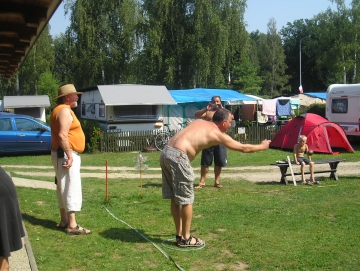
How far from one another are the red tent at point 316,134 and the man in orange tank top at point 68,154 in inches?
487

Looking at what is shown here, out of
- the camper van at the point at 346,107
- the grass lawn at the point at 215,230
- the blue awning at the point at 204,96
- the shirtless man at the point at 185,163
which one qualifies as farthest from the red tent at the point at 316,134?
the shirtless man at the point at 185,163

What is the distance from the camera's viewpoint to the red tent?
16.5 m

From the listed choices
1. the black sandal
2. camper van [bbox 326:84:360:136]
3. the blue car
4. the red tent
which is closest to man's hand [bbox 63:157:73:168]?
the black sandal

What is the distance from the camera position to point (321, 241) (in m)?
5.39

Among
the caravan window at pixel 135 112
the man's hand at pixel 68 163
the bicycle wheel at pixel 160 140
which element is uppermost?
the caravan window at pixel 135 112

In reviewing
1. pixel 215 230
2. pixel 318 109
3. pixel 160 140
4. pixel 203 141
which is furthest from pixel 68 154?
pixel 318 109

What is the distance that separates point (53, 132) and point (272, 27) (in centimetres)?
5384

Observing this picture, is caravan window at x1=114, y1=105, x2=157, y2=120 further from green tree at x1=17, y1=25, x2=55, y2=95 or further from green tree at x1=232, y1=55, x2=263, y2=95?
green tree at x1=232, y1=55, x2=263, y2=95

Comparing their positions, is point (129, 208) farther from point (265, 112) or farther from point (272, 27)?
point (272, 27)

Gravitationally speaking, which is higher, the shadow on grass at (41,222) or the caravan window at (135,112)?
the caravan window at (135,112)

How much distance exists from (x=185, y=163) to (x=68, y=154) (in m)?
1.46

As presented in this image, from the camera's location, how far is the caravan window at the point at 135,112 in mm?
19828

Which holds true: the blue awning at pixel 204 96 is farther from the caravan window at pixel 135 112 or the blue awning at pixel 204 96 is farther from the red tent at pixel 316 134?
the red tent at pixel 316 134

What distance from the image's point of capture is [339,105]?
19.5 meters
